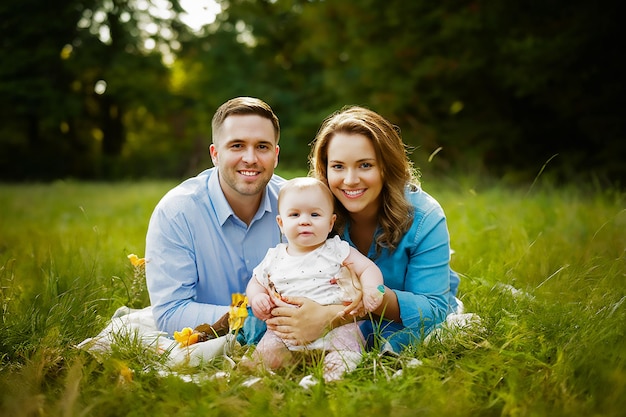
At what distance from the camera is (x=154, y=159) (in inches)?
891

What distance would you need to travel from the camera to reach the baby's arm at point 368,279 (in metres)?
2.63

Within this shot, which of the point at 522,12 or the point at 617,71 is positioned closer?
the point at 617,71

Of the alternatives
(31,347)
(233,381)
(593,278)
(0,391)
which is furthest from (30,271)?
(593,278)

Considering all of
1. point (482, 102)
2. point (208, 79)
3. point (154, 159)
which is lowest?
point (154, 159)

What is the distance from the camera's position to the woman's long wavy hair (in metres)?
2.94

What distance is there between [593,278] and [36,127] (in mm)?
21865

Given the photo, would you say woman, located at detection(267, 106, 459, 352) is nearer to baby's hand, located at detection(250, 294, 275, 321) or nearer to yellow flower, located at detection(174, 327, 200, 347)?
baby's hand, located at detection(250, 294, 275, 321)

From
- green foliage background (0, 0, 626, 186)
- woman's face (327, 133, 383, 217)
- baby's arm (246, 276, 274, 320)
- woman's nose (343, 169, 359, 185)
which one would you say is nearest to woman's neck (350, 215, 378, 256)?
woman's face (327, 133, 383, 217)

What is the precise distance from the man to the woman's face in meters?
A: 0.53

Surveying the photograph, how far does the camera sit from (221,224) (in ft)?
10.9

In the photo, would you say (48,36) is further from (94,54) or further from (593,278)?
(593,278)

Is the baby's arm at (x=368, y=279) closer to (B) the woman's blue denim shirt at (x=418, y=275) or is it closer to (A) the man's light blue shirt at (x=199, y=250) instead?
(B) the woman's blue denim shirt at (x=418, y=275)

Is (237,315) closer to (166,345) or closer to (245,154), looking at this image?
(166,345)

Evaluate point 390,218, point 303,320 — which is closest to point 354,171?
point 390,218
